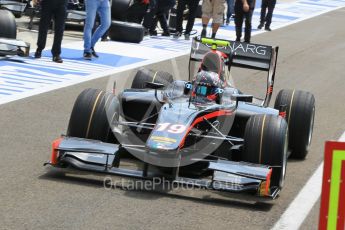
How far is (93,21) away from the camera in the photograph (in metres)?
15.1

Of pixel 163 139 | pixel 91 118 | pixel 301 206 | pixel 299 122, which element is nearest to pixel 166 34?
pixel 299 122

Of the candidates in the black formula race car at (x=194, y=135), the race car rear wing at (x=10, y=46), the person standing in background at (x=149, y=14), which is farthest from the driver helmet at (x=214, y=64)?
the person standing in background at (x=149, y=14)

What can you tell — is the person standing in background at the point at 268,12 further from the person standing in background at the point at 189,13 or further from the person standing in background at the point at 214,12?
the person standing in background at the point at 214,12

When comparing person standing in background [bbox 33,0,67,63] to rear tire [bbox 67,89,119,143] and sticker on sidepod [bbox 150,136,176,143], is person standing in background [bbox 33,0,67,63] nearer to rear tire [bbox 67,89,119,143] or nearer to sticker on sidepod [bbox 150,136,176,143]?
rear tire [bbox 67,89,119,143]

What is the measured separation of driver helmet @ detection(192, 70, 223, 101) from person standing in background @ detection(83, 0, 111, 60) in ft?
22.3

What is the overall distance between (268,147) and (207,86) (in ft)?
3.82

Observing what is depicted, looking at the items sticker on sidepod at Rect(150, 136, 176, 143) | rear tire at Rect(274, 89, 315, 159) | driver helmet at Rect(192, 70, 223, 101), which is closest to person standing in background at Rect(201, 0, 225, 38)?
rear tire at Rect(274, 89, 315, 159)

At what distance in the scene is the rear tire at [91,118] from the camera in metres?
7.85

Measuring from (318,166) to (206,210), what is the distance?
91.3 inches

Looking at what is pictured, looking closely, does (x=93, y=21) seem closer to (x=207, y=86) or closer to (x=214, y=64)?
(x=214, y=64)

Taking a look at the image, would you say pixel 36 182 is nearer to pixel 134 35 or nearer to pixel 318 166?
pixel 318 166

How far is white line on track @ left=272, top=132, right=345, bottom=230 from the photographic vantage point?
6.62 m

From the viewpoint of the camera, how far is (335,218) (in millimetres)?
4918

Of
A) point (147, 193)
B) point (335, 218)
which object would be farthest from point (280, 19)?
point (335, 218)
